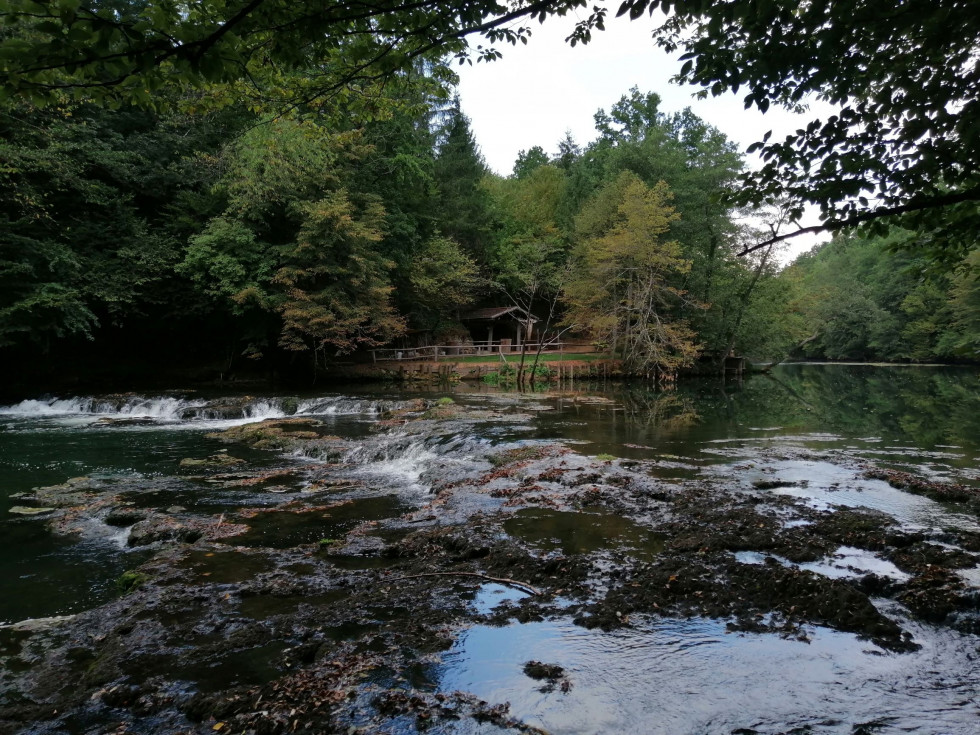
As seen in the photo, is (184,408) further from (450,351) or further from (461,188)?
(461,188)

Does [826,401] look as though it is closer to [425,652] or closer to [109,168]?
[425,652]

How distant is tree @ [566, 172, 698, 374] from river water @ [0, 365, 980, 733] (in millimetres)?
7333

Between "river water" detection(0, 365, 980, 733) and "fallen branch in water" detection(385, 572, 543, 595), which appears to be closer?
"river water" detection(0, 365, 980, 733)

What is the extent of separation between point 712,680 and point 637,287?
30.0 metres

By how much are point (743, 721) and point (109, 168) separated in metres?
28.4

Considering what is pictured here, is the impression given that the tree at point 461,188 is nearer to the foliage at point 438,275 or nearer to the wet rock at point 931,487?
the foliage at point 438,275

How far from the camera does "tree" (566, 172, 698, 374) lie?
3083 centimetres

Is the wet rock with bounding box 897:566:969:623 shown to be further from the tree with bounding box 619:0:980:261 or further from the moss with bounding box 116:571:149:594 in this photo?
the moss with bounding box 116:571:149:594

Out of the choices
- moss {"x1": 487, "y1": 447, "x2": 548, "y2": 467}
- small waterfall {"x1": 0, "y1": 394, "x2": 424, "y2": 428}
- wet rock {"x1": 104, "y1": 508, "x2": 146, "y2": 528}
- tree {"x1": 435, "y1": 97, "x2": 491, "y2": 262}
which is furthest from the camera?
tree {"x1": 435, "y1": 97, "x2": 491, "y2": 262}

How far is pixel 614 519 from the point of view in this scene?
23.9 feet

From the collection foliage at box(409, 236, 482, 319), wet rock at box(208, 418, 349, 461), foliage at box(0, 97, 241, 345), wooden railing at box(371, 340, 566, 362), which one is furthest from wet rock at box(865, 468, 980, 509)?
foliage at box(409, 236, 482, 319)

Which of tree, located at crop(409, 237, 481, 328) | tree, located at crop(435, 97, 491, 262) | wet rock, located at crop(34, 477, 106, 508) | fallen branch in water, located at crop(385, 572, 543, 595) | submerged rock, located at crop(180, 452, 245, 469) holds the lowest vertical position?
wet rock, located at crop(34, 477, 106, 508)

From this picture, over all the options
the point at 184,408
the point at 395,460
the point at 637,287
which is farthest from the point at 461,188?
the point at 395,460

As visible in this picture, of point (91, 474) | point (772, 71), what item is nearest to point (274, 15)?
point (772, 71)
